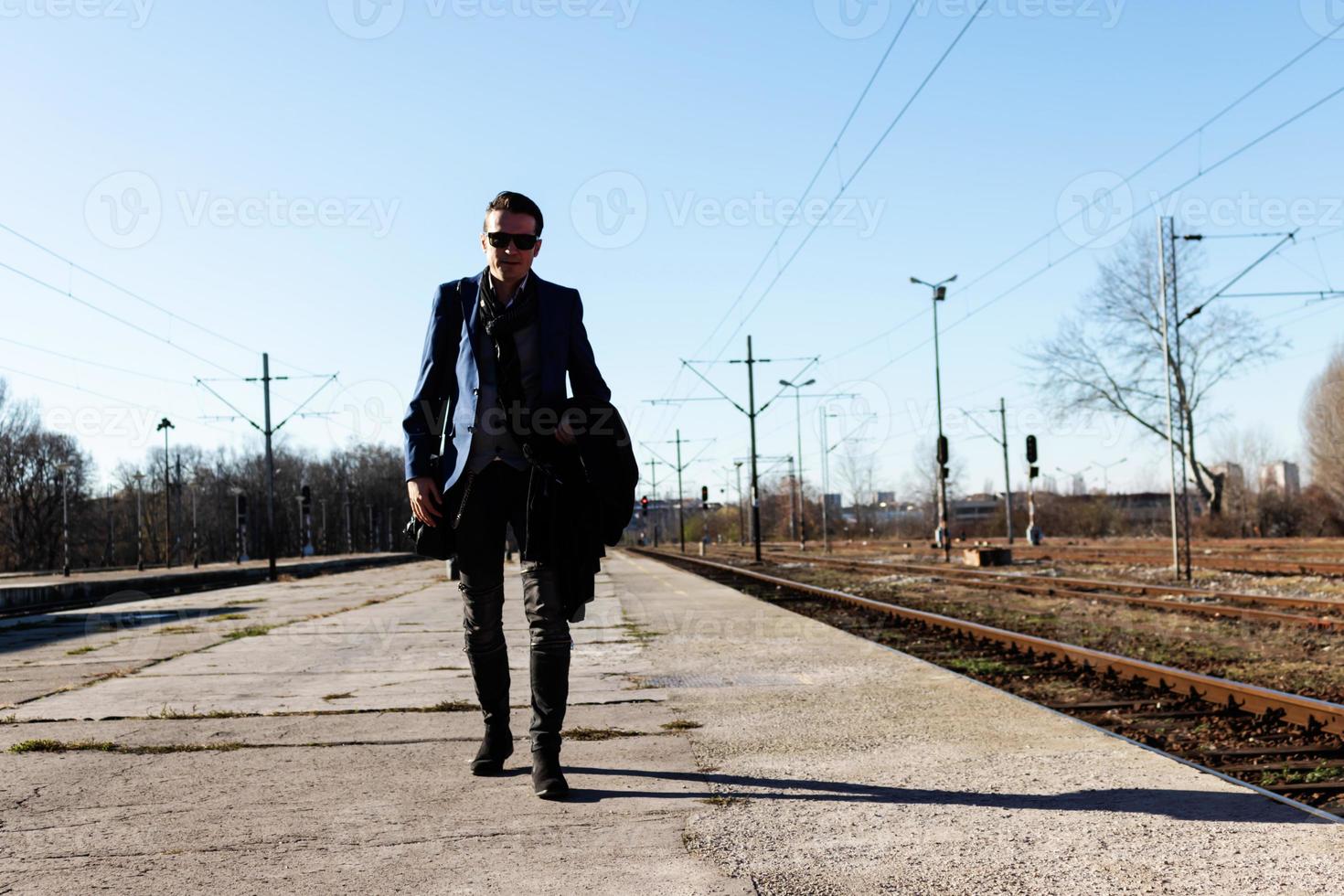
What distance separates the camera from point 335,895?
2684 mm

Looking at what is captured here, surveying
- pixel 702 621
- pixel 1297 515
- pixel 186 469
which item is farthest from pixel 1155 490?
pixel 702 621

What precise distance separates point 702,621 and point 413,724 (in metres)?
6.72

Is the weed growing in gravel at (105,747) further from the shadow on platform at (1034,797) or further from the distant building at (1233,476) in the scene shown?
the distant building at (1233,476)

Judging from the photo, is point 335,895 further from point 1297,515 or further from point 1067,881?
point 1297,515

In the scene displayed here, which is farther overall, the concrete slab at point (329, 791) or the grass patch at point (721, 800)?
the grass patch at point (721, 800)

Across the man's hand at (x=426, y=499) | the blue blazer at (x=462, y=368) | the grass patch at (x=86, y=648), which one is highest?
the blue blazer at (x=462, y=368)

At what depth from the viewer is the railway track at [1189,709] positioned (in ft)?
15.4

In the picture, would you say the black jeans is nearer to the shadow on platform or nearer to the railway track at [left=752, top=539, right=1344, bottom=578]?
the shadow on platform

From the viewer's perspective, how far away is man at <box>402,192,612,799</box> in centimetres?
392

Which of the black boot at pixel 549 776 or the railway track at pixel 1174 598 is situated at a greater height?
the black boot at pixel 549 776

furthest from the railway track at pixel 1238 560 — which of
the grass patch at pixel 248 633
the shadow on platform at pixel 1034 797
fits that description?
the shadow on platform at pixel 1034 797

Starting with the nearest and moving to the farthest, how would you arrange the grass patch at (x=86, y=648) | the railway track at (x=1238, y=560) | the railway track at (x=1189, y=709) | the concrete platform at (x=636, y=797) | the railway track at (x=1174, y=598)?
the concrete platform at (x=636, y=797)
the railway track at (x=1189, y=709)
the grass patch at (x=86, y=648)
the railway track at (x=1174, y=598)
the railway track at (x=1238, y=560)

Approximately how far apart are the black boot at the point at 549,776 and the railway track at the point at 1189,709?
2451 millimetres

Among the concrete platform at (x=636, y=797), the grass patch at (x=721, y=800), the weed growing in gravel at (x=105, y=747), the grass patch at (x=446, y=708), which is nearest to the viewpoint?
the concrete platform at (x=636, y=797)
